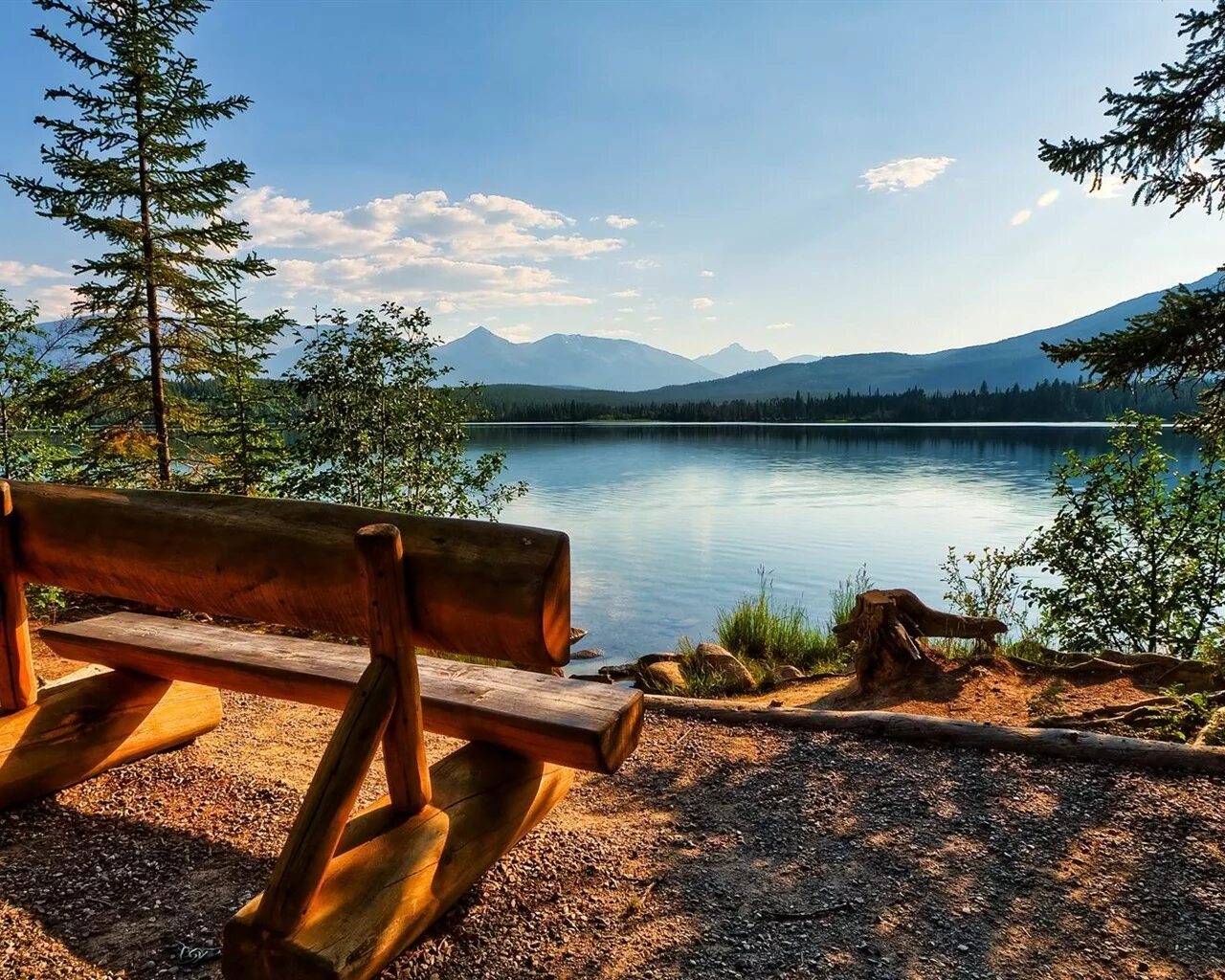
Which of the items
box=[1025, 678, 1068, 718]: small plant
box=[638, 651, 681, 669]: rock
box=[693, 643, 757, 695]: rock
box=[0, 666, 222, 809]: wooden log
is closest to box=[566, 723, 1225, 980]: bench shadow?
box=[1025, 678, 1068, 718]: small plant

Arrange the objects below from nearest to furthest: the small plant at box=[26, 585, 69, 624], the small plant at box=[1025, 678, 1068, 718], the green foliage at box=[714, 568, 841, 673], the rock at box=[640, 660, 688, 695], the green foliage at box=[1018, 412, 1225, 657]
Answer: the small plant at box=[1025, 678, 1068, 718], the green foliage at box=[1018, 412, 1225, 657], the small plant at box=[26, 585, 69, 624], the rock at box=[640, 660, 688, 695], the green foliage at box=[714, 568, 841, 673]

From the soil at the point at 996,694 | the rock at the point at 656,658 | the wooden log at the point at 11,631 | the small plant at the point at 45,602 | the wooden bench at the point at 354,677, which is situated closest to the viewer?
the wooden bench at the point at 354,677

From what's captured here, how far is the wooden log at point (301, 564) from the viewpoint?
232 centimetres

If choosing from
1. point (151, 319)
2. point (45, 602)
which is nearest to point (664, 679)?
point (45, 602)

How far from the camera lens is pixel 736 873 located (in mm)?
3164

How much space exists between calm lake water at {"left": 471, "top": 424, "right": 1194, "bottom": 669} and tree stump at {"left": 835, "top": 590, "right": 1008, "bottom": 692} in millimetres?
5398

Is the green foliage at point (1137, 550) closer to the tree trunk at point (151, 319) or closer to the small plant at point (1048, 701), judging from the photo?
the small plant at point (1048, 701)

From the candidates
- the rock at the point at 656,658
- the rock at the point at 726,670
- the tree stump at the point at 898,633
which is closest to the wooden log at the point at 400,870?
the tree stump at the point at 898,633

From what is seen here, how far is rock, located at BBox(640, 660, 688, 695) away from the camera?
842 centimetres

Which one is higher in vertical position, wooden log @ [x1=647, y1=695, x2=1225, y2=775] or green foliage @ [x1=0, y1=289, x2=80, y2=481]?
green foliage @ [x1=0, y1=289, x2=80, y2=481]

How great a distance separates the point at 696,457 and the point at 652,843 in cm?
5413

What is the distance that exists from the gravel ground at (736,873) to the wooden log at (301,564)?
117cm

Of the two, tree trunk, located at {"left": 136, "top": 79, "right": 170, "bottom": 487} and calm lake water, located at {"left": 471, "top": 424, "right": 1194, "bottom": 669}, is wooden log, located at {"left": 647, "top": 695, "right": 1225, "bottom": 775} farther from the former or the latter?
tree trunk, located at {"left": 136, "top": 79, "right": 170, "bottom": 487}

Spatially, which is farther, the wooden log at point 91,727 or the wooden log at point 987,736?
the wooden log at point 987,736
